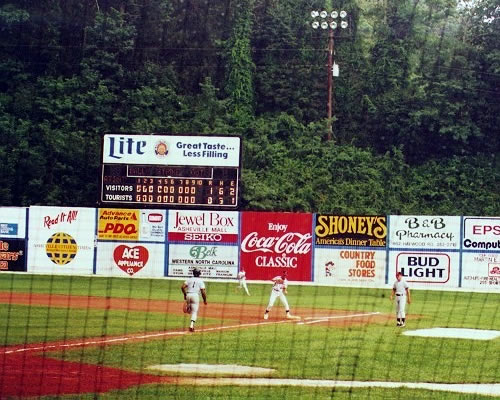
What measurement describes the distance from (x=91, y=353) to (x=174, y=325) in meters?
5.91

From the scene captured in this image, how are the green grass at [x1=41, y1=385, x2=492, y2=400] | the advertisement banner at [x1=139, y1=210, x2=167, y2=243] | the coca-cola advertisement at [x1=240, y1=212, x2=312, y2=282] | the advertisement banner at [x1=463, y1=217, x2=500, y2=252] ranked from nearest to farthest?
the green grass at [x1=41, y1=385, x2=492, y2=400] → the advertisement banner at [x1=463, y1=217, x2=500, y2=252] → the coca-cola advertisement at [x1=240, y1=212, x2=312, y2=282] → the advertisement banner at [x1=139, y1=210, x2=167, y2=243]

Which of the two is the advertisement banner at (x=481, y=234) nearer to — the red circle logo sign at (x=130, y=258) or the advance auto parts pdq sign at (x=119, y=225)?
the red circle logo sign at (x=130, y=258)

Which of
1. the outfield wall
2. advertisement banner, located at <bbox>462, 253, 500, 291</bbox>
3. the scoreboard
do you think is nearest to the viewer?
the scoreboard

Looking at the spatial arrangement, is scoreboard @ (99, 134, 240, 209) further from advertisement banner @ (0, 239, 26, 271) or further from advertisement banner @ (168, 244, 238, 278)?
advertisement banner @ (0, 239, 26, 271)

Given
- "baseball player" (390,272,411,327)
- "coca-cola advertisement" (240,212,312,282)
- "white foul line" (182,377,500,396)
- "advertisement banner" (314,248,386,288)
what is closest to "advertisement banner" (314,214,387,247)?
"advertisement banner" (314,248,386,288)

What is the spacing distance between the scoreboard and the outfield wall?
6.84 metres

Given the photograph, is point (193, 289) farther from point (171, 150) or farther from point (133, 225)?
point (133, 225)

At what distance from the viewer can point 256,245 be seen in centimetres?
4122

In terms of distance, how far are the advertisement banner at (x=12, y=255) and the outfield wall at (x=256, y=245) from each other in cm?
4

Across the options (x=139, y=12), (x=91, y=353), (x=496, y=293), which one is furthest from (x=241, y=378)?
(x=139, y=12)

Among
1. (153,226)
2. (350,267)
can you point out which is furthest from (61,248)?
(350,267)

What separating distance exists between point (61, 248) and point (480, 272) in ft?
54.6

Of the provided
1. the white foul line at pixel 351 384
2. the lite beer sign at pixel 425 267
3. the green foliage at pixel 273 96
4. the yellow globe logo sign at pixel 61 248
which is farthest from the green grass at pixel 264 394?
the green foliage at pixel 273 96

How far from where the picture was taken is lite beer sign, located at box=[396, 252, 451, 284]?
131 ft
